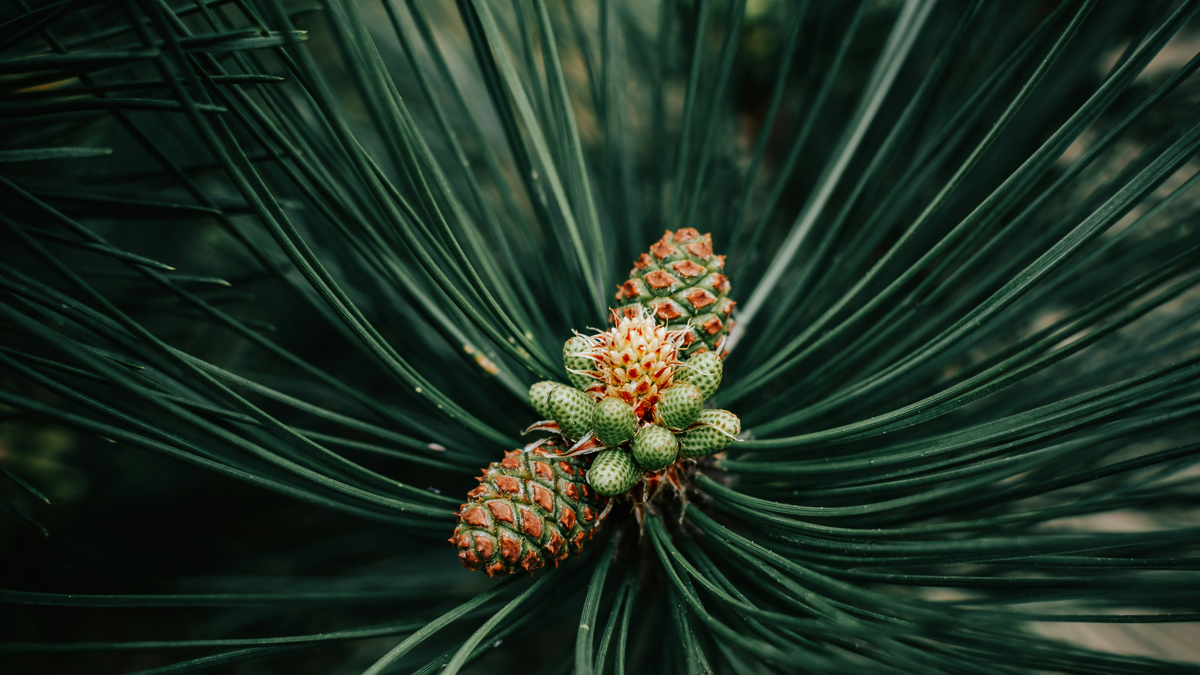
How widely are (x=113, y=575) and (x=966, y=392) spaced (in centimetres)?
117

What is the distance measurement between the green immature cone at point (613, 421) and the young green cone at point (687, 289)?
0.12 metres

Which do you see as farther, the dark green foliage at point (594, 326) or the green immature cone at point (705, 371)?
the green immature cone at point (705, 371)

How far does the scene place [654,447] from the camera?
0.53 metres

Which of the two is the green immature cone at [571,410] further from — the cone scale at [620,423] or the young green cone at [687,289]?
the young green cone at [687,289]

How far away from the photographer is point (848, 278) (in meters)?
0.73

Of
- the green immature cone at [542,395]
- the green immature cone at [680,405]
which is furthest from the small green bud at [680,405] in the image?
the green immature cone at [542,395]

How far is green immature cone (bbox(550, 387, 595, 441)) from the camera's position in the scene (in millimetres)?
542

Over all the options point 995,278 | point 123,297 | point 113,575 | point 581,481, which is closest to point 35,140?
point 123,297

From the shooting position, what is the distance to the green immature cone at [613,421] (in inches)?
20.6

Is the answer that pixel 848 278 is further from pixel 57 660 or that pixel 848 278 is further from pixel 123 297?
pixel 57 660

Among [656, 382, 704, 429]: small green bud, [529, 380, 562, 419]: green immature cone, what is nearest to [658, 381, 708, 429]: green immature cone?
[656, 382, 704, 429]: small green bud

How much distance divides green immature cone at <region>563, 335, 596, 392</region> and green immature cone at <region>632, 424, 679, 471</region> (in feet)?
0.29

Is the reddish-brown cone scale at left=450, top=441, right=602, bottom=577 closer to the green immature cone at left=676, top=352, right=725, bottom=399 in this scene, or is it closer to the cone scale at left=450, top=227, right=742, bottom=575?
the cone scale at left=450, top=227, right=742, bottom=575

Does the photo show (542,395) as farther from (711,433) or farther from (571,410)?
(711,433)
